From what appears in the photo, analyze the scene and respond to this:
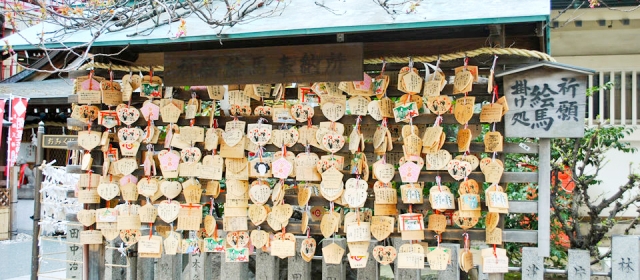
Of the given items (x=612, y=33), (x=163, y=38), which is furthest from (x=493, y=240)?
(x=612, y=33)

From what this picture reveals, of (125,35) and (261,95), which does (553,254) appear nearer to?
(261,95)

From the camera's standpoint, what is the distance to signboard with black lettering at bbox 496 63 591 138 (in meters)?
4.55

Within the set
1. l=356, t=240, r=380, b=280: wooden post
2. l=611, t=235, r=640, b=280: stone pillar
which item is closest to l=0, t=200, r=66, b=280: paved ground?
l=356, t=240, r=380, b=280: wooden post

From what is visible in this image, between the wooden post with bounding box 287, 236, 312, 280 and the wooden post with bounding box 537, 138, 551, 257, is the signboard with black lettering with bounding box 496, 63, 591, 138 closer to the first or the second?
the wooden post with bounding box 537, 138, 551, 257

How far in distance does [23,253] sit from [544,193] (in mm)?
12070

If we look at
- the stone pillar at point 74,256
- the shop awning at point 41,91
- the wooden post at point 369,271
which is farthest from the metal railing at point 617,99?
the shop awning at point 41,91

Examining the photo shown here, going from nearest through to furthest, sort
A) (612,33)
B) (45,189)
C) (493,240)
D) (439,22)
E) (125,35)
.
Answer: (439,22) → (493,240) → (125,35) → (612,33) → (45,189)

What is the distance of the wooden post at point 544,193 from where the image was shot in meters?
4.66

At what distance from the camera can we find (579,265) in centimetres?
490

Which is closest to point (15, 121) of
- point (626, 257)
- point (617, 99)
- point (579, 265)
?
point (579, 265)

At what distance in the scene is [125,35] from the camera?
5137 mm

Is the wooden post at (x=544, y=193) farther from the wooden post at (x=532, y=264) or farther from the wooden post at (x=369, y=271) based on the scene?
the wooden post at (x=369, y=271)

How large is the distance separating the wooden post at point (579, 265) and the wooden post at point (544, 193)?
36cm

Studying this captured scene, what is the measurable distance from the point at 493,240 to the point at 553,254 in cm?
246
